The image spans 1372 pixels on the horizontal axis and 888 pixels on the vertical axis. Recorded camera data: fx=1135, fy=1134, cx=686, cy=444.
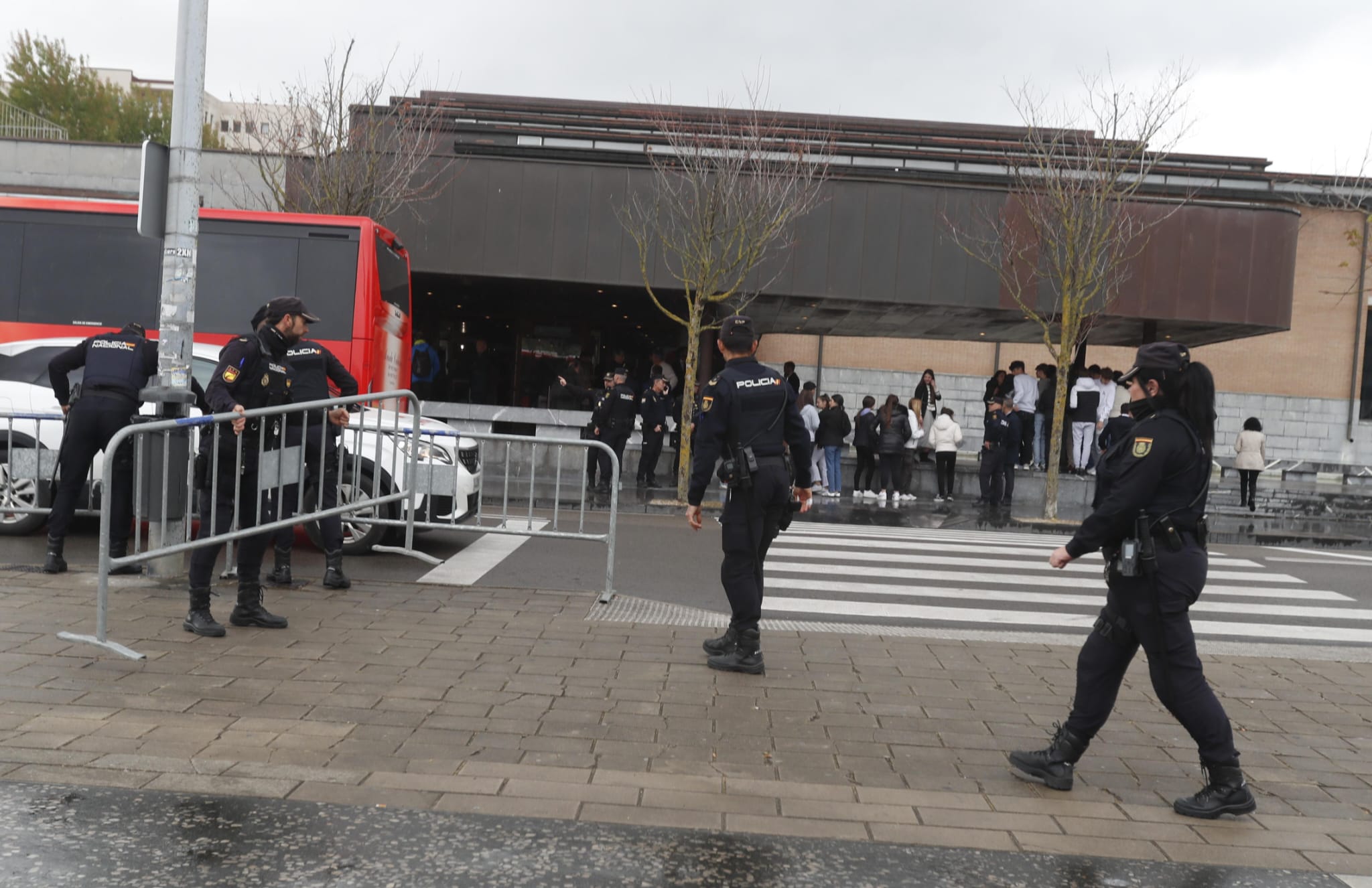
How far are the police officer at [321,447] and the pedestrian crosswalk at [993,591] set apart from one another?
3.13 m

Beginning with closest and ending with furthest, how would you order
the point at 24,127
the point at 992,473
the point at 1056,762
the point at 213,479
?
the point at 1056,762
the point at 213,479
the point at 992,473
the point at 24,127

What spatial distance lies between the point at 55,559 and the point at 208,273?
648 centimetres

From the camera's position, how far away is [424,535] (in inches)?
410

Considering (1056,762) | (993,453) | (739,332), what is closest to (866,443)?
A: (993,453)

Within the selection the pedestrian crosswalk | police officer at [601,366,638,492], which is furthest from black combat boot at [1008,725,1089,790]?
police officer at [601,366,638,492]

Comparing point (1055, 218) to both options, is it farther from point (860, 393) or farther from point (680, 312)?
point (860, 393)

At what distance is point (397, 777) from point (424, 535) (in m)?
6.33

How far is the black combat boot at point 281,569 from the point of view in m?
7.87

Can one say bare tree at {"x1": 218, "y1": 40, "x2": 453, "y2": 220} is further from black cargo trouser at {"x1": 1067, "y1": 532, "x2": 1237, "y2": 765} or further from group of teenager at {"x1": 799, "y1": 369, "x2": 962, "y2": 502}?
black cargo trouser at {"x1": 1067, "y1": 532, "x2": 1237, "y2": 765}

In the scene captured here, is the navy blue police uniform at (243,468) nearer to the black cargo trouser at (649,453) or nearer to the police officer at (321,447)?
the police officer at (321,447)

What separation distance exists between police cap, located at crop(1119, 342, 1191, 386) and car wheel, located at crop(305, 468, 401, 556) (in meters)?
6.14

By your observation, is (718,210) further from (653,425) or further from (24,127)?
(24,127)

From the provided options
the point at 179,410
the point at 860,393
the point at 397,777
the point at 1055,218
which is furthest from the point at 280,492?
the point at 860,393

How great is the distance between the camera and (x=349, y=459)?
8961mm
